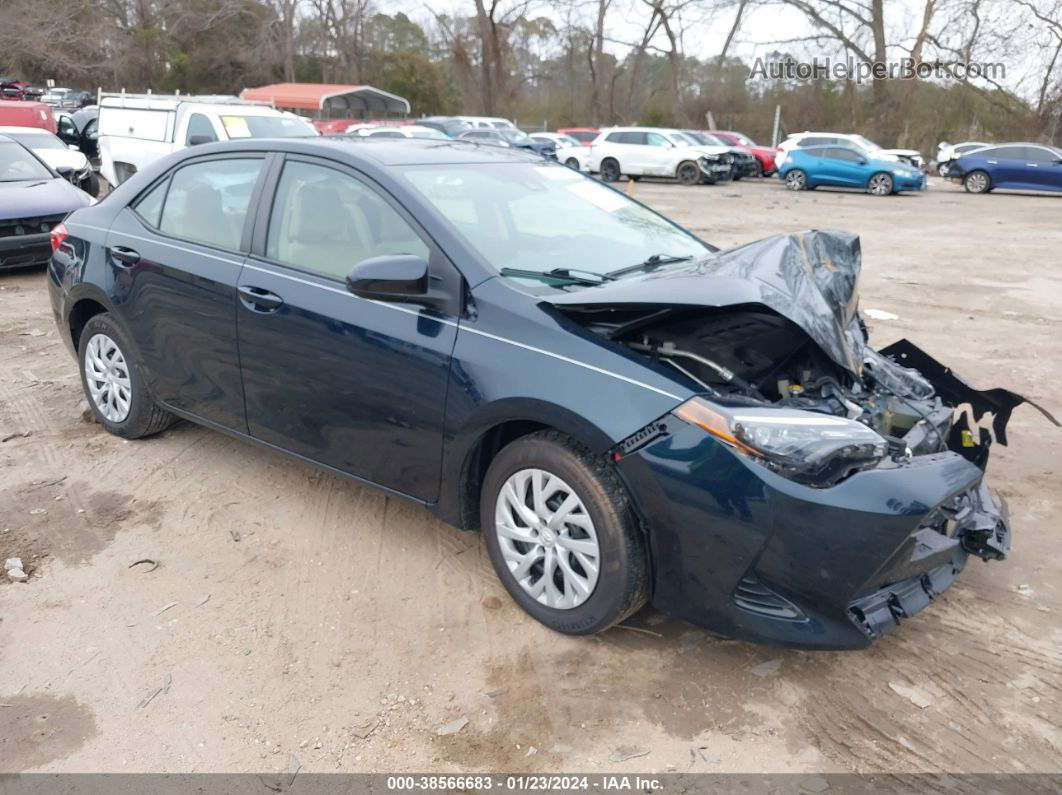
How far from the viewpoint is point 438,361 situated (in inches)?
128

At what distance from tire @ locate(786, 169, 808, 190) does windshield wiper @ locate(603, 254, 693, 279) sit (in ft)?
75.5

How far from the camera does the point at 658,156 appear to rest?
26.3 metres

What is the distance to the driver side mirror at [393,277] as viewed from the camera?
318 cm

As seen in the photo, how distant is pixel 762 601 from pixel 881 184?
2400 centimetres

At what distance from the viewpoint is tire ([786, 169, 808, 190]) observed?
25125 mm

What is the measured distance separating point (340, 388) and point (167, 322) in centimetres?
125

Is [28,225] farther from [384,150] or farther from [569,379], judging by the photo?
[569,379]

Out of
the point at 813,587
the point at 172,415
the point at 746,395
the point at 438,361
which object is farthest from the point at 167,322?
the point at 813,587

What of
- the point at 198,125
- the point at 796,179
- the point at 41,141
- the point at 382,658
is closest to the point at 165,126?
the point at 198,125

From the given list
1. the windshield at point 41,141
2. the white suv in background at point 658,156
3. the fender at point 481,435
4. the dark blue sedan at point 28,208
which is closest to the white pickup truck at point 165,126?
the windshield at point 41,141

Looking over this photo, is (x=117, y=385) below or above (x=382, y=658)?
above

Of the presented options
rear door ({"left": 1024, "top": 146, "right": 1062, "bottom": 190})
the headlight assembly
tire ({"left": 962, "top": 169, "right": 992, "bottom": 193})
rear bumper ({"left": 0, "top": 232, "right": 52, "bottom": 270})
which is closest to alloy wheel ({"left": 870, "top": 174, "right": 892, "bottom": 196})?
tire ({"left": 962, "top": 169, "right": 992, "bottom": 193})

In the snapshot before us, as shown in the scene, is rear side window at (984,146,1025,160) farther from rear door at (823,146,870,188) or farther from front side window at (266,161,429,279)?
front side window at (266,161,429,279)

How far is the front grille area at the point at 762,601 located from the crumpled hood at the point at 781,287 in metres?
0.85
